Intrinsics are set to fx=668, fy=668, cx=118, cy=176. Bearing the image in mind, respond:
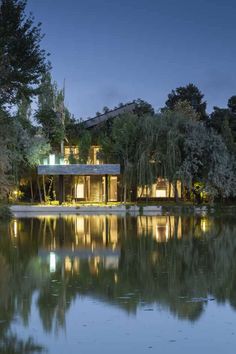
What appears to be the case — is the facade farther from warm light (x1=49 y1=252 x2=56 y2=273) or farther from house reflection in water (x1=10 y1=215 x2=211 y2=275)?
warm light (x1=49 y1=252 x2=56 y2=273)

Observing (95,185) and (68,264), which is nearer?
(68,264)

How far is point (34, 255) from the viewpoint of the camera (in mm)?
16609

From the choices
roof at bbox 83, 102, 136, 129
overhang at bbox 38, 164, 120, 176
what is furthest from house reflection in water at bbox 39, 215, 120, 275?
roof at bbox 83, 102, 136, 129

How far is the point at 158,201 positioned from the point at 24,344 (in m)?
39.7

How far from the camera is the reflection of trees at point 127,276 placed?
9930mm

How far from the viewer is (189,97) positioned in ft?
215

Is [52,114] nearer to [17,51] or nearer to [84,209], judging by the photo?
[84,209]

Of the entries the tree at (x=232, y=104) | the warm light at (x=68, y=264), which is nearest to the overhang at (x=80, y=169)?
the tree at (x=232, y=104)

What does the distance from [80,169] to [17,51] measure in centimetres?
2088

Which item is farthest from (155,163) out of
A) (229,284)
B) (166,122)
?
(229,284)

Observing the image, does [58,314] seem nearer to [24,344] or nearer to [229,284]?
[24,344]

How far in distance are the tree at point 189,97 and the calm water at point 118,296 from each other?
150 feet

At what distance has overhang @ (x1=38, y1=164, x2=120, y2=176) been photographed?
43.2 metres

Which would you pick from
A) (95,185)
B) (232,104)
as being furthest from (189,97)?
(95,185)
